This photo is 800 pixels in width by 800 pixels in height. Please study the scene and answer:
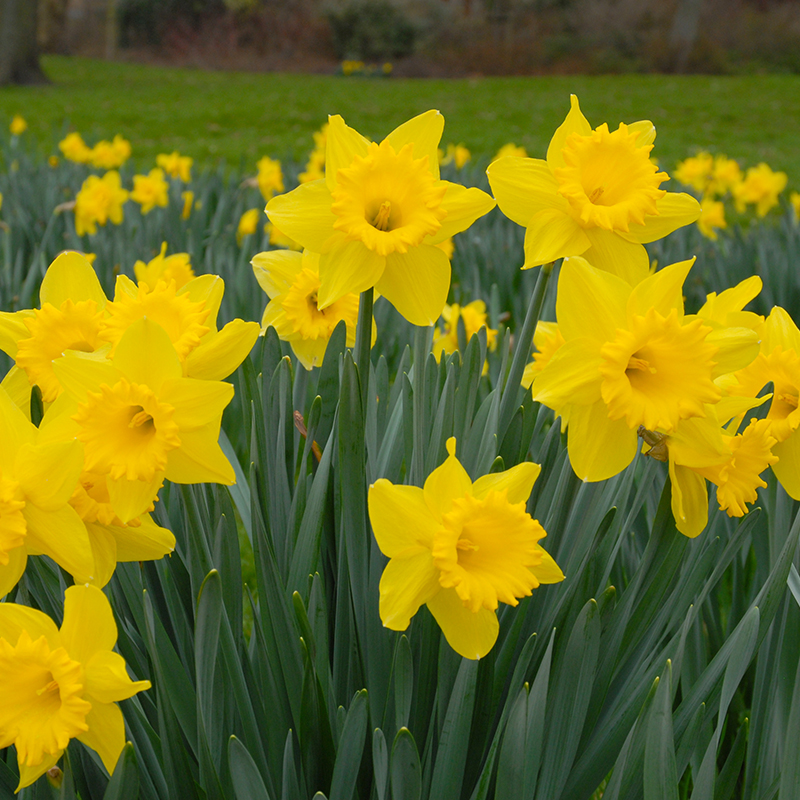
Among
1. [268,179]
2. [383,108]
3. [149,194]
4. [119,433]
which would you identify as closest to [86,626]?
[119,433]

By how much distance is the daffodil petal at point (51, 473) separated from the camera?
0.55 meters

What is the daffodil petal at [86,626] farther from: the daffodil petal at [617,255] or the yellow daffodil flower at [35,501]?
the daffodil petal at [617,255]

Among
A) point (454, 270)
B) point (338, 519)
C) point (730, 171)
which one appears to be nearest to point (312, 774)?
point (338, 519)

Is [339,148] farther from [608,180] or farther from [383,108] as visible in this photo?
[383,108]

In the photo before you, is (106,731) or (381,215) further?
(381,215)

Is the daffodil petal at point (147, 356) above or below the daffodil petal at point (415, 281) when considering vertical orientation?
below

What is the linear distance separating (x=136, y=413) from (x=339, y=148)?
0.32 meters

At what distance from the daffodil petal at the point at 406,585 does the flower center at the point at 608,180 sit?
13.5 inches

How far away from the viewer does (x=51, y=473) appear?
557 mm

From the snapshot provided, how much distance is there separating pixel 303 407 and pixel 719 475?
26.9 inches

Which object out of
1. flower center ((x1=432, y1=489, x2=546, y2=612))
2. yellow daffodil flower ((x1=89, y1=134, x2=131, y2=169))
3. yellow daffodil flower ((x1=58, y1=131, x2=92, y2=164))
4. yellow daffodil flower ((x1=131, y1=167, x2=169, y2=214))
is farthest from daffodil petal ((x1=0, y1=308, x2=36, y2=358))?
yellow daffodil flower ((x1=58, y1=131, x2=92, y2=164))

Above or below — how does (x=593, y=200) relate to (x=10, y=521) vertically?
above

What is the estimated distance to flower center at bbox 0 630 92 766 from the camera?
0.55 meters

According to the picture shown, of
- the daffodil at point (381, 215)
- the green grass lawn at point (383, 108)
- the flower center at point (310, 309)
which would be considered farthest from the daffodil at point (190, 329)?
the green grass lawn at point (383, 108)
